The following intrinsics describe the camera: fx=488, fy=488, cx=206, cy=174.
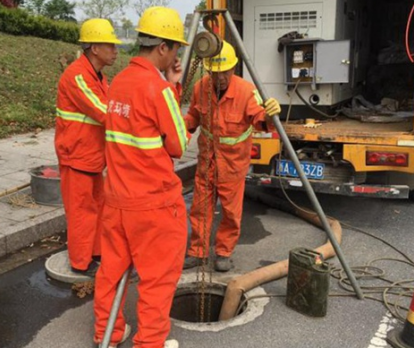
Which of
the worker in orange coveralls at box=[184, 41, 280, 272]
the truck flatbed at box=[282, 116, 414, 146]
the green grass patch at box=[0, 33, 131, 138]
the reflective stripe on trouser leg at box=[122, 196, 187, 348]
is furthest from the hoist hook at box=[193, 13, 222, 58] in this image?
the green grass patch at box=[0, 33, 131, 138]

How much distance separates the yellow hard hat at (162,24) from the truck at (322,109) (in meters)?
2.71

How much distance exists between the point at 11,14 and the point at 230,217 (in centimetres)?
1344

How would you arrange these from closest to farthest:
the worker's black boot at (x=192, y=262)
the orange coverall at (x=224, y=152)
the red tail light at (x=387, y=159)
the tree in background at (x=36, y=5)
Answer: the orange coverall at (x=224, y=152) → the worker's black boot at (x=192, y=262) → the red tail light at (x=387, y=159) → the tree in background at (x=36, y=5)

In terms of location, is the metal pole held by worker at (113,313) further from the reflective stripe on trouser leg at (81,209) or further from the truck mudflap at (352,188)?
the truck mudflap at (352,188)

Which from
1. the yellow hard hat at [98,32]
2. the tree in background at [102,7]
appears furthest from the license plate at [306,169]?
the tree in background at [102,7]

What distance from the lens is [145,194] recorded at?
2.55 meters

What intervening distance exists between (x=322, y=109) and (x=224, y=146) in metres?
2.45

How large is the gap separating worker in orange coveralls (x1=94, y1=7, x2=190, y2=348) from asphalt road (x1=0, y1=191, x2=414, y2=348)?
24.1 inches

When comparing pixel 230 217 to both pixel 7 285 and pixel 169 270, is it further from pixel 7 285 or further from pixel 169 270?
pixel 7 285

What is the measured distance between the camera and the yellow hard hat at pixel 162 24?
2.53 m

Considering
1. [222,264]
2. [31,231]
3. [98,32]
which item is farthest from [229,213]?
[31,231]

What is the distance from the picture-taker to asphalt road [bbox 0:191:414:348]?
3.12 m

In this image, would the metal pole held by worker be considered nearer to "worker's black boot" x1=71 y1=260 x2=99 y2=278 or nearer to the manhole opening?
the manhole opening

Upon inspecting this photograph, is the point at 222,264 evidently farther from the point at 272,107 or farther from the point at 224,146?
the point at 272,107
